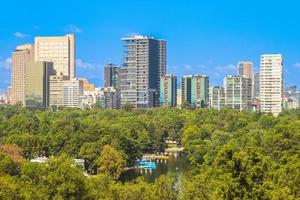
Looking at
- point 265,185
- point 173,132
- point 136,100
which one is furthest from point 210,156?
point 136,100

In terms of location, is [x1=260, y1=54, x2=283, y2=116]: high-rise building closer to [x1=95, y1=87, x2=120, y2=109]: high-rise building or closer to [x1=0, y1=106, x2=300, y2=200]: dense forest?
[x1=0, y1=106, x2=300, y2=200]: dense forest

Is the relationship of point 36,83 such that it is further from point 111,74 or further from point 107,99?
point 111,74

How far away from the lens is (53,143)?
51.9 m

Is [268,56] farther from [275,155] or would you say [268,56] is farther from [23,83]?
[275,155]

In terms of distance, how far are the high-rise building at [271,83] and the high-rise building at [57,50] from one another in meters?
61.0

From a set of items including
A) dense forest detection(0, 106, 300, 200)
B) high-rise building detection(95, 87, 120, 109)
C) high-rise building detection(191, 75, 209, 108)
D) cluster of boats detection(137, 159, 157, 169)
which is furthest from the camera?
high-rise building detection(191, 75, 209, 108)

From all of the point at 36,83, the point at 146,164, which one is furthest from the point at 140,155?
the point at 36,83

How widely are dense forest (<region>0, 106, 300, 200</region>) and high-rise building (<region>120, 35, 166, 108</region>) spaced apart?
3137 centimetres

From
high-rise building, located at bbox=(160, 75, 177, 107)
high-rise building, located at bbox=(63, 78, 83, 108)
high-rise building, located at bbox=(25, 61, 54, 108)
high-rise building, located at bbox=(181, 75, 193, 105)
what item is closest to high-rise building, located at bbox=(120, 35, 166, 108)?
high-rise building, located at bbox=(160, 75, 177, 107)

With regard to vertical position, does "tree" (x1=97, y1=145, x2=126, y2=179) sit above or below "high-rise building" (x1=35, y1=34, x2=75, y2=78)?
below

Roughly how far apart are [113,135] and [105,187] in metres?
29.1

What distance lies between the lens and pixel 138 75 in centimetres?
12812

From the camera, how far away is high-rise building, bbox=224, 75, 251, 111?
113938 mm

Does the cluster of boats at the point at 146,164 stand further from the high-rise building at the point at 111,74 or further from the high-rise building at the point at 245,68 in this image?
the high-rise building at the point at 245,68
